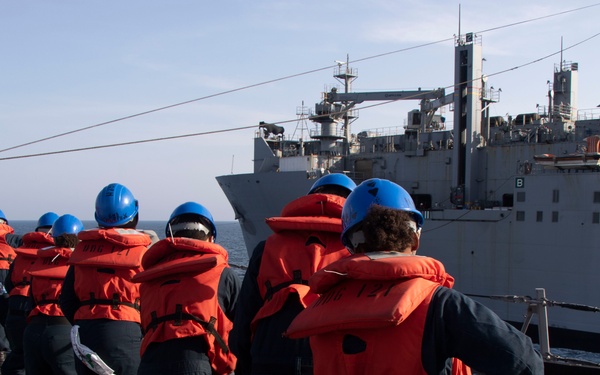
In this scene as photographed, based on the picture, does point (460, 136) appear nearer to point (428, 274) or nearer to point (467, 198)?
point (467, 198)

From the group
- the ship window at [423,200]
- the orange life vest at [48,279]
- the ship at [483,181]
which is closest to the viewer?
the orange life vest at [48,279]

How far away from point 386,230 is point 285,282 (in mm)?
1033

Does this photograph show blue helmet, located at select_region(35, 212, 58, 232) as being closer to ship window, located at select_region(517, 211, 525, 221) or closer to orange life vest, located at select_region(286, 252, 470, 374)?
orange life vest, located at select_region(286, 252, 470, 374)

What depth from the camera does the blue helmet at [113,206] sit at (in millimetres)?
4777

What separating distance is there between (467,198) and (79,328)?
20746 mm

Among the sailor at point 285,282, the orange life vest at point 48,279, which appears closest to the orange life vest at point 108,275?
the orange life vest at point 48,279

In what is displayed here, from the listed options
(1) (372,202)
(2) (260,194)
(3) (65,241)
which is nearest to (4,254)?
(3) (65,241)

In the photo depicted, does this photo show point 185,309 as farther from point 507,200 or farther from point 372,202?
point 507,200

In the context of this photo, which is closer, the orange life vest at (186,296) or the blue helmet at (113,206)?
the orange life vest at (186,296)

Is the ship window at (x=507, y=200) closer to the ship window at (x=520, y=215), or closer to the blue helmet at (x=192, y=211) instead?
the ship window at (x=520, y=215)

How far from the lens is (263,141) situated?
30578mm

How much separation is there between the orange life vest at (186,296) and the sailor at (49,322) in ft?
5.72

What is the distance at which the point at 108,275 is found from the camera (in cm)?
442

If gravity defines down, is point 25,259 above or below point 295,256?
below
